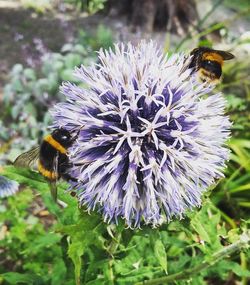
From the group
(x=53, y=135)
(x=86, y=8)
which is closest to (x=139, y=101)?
(x=53, y=135)

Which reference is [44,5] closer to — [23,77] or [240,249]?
[23,77]

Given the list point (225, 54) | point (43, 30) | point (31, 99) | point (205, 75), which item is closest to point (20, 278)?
point (205, 75)

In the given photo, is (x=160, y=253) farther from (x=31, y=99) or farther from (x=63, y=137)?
(x=31, y=99)

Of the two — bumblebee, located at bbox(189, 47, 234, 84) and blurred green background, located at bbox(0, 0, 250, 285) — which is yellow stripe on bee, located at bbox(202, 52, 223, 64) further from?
blurred green background, located at bbox(0, 0, 250, 285)

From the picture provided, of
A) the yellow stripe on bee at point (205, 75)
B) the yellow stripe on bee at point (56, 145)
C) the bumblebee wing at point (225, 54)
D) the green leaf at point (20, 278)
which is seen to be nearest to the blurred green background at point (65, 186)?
the green leaf at point (20, 278)

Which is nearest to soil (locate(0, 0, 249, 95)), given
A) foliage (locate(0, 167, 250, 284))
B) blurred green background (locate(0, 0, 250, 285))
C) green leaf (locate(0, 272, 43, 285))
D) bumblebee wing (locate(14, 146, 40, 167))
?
blurred green background (locate(0, 0, 250, 285))

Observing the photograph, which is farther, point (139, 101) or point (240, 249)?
point (139, 101)

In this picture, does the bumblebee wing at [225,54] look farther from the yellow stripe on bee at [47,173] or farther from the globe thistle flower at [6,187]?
the globe thistle flower at [6,187]
